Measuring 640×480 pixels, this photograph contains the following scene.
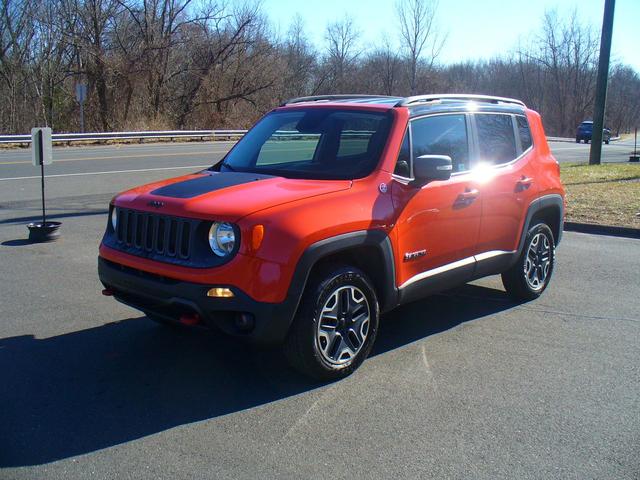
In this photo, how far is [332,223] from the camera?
448 cm

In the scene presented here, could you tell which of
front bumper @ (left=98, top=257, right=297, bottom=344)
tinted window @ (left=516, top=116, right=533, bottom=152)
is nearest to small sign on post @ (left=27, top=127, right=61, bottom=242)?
front bumper @ (left=98, top=257, right=297, bottom=344)

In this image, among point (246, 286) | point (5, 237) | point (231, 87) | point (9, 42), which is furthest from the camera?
A: point (231, 87)

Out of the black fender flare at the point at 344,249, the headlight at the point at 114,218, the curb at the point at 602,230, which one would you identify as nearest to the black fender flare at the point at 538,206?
the black fender flare at the point at 344,249

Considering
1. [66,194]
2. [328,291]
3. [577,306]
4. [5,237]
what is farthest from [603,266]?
[66,194]

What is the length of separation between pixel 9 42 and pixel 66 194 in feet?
95.1

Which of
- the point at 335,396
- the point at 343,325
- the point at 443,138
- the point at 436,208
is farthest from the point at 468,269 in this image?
the point at 335,396

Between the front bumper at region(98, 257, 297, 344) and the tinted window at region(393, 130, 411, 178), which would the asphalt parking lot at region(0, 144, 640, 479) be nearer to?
the front bumper at region(98, 257, 297, 344)

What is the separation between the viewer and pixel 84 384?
4547 millimetres

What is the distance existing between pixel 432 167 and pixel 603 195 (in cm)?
1029

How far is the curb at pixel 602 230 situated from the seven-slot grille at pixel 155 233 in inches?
327

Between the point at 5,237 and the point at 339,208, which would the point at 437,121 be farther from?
the point at 5,237

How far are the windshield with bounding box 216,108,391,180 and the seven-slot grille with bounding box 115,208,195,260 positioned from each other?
1.08 metres

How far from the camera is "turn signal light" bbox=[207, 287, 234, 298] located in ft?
13.7

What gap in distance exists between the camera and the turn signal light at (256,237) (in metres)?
4.16
